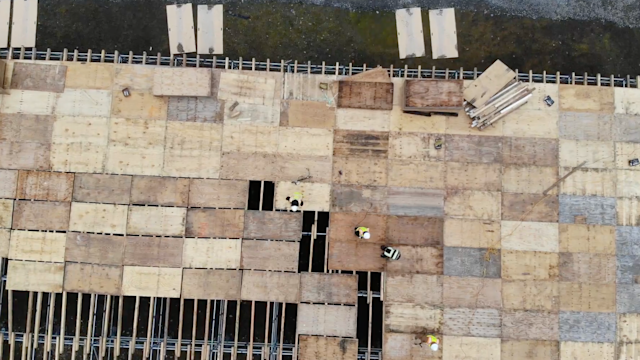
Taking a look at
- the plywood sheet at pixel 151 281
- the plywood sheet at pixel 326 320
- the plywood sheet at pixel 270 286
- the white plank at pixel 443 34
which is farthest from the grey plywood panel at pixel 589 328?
the plywood sheet at pixel 151 281

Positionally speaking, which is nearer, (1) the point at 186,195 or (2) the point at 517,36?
(1) the point at 186,195

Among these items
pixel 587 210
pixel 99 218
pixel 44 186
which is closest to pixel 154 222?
pixel 99 218

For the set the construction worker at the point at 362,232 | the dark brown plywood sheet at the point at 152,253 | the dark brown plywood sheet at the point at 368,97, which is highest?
the dark brown plywood sheet at the point at 368,97

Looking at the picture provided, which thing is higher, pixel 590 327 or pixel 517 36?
pixel 517 36

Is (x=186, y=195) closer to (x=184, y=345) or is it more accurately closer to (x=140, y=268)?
(x=140, y=268)

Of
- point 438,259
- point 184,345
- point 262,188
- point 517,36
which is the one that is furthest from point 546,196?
point 184,345

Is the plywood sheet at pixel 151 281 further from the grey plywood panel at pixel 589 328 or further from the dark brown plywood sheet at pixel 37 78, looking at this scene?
the grey plywood panel at pixel 589 328

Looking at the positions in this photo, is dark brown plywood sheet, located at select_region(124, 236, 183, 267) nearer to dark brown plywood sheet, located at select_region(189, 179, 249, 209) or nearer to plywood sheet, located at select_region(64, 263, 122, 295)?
plywood sheet, located at select_region(64, 263, 122, 295)
